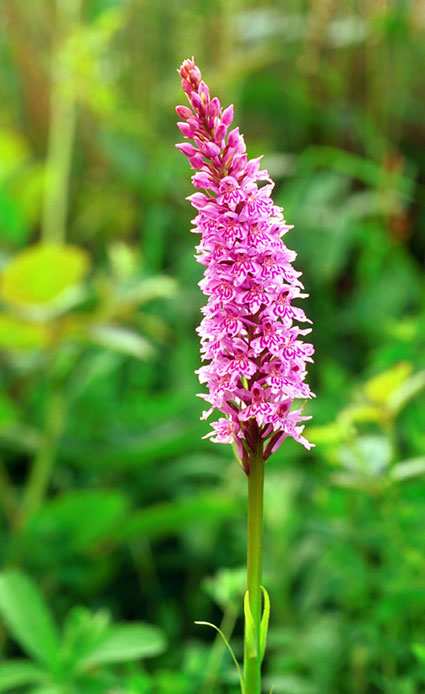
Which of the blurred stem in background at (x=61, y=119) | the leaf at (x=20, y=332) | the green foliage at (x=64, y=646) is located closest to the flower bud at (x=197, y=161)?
the green foliage at (x=64, y=646)

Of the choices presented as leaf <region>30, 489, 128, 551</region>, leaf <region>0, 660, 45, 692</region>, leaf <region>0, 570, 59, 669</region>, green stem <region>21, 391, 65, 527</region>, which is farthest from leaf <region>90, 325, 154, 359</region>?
leaf <region>0, 660, 45, 692</region>

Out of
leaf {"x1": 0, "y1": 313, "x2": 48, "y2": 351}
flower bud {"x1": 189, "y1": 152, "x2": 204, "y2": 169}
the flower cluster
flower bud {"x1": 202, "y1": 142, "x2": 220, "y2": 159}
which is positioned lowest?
the flower cluster

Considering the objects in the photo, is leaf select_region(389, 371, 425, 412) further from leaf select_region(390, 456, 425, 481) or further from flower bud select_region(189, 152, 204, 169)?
flower bud select_region(189, 152, 204, 169)

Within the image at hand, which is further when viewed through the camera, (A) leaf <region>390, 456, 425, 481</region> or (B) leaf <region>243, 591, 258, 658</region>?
(A) leaf <region>390, 456, 425, 481</region>

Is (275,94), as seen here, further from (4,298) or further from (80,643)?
(80,643)

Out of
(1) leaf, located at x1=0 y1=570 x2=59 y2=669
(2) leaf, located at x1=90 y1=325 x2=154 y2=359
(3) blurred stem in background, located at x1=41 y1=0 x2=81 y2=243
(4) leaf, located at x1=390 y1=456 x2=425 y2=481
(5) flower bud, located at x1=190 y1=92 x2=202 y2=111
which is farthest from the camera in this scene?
(3) blurred stem in background, located at x1=41 y1=0 x2=81 y2=243

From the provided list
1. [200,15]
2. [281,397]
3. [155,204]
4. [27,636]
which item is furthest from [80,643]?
[200,15]

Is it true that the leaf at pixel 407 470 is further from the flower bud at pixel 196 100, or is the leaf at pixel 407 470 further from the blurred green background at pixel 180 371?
the flower bud at pixel 196 100

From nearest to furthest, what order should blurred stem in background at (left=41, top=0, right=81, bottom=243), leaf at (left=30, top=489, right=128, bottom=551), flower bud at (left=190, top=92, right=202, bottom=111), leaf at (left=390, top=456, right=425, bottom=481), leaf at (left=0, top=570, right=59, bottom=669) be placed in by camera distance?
1. flower bud at (left=190, top=92, right=202, bottom=111)
2. leaf at (left=390, top=456, right=425, bottom=481)
3. leaf at (left=0, top=570, right=59, bottom=669)
4. leaf at (left=30, top=489, right=128, bottom=551)
5. blurred stem in background at (left=41, top=0, right=81, bottom=243)
